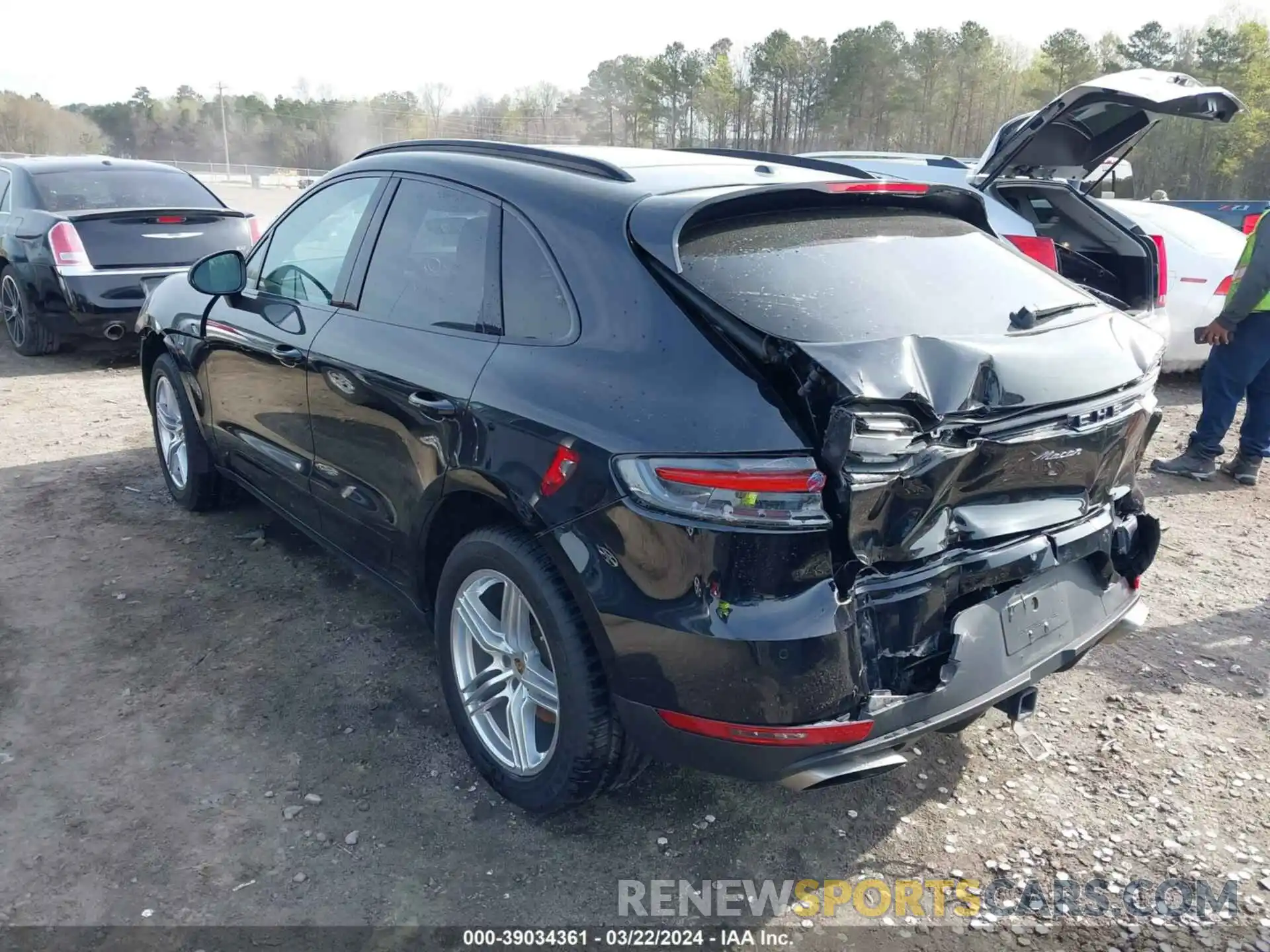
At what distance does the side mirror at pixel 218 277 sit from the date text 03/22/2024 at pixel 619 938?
274 centimetres

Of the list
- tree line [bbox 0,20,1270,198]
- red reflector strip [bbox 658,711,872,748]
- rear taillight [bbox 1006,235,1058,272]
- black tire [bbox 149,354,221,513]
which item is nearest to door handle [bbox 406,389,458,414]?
red reflector strip [bbox 658,711,872,748]

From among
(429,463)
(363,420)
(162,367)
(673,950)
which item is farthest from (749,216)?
(162,367)

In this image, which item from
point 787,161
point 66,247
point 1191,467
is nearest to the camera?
point 787,161

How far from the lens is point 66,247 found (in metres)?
7.60

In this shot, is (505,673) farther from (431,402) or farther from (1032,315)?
(1032,315)

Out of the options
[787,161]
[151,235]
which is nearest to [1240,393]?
[787,161]

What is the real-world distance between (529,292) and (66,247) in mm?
6755

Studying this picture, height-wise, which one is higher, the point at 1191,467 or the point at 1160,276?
the point at 1160,276

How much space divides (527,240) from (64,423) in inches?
209

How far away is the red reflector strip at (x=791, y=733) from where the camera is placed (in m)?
2.08

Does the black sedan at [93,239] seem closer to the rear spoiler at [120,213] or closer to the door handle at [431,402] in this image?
the rear spoiler at [120,213]

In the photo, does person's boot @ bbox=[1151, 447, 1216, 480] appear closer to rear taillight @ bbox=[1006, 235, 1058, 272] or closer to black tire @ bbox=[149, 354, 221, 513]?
rear taillight @ bbox=[1006, 235, 1058, 272]

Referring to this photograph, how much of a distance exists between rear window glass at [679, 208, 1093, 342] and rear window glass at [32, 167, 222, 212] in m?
7.32

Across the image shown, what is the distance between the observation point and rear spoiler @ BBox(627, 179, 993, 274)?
233 cm
